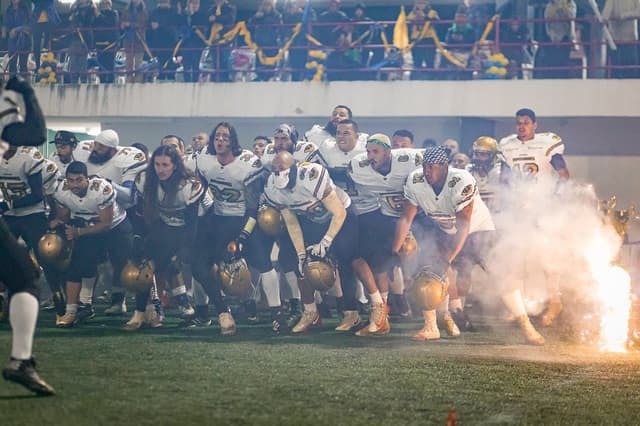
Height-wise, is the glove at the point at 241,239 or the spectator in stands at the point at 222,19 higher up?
the spectator in stands at the point at 222,19

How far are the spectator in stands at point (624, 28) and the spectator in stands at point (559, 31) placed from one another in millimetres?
530

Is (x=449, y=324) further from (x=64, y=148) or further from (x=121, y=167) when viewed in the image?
(x=64, y=148)

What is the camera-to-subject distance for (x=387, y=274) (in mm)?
11398

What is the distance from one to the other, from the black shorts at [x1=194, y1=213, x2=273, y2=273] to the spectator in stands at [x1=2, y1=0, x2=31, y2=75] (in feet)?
32.3

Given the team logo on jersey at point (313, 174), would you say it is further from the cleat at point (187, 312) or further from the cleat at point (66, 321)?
the cleat at point (66, 321)

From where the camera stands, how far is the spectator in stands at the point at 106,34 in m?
19.6

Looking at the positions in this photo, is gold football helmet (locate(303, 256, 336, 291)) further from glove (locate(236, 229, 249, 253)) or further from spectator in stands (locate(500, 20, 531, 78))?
spectator in stands (locate(500, 20, 531, 78))

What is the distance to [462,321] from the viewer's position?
36.8ft

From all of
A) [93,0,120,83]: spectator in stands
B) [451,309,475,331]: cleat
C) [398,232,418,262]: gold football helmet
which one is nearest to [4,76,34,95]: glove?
[398,232,418,262]: gold football helmet

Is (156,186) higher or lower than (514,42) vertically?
lower

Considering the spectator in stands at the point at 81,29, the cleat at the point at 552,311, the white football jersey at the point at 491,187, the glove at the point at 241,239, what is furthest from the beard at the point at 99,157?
the spectator in stands at the point at 81,29

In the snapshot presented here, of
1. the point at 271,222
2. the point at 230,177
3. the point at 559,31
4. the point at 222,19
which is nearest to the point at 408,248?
the point at 271,222

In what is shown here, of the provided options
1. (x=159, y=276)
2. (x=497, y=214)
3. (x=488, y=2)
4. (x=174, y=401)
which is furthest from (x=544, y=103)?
(x=174, y=401)

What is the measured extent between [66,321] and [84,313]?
33cm
